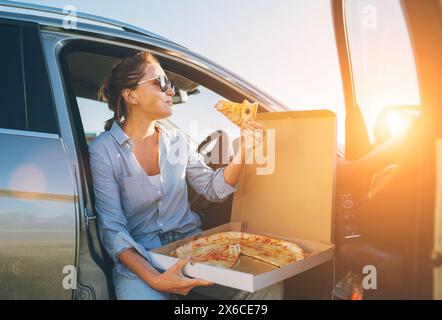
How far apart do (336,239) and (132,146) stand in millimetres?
1096

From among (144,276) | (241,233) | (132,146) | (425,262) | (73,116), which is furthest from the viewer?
(132,146)

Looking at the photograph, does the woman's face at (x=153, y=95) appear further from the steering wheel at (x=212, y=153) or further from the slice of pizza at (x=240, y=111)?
the steering wheel at (x=212, y=153)

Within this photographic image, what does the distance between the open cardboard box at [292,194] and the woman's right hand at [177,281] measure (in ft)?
0.08

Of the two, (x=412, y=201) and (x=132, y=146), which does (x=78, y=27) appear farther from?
(x=412, y=201)

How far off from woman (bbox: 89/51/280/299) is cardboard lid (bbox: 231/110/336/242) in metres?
0.09

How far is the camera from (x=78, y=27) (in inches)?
82.8

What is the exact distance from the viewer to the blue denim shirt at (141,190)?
2010mm

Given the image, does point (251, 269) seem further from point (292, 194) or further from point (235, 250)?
point (292, 194)

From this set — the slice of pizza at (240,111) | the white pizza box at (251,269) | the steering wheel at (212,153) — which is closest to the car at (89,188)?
the white pizza box at (251,269)

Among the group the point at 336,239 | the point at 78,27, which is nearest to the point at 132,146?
the point at 78,27

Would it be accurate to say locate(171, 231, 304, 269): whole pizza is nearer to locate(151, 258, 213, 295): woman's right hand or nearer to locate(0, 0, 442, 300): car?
locate(151, 258, 213, 295): woman's right hand

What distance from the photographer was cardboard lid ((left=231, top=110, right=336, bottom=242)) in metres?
2.02

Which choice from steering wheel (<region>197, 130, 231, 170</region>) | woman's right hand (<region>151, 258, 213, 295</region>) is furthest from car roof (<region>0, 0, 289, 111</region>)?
woman's right hand (<region>151, 258, 213, 295</region>)

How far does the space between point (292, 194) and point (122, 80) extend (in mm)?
1069
